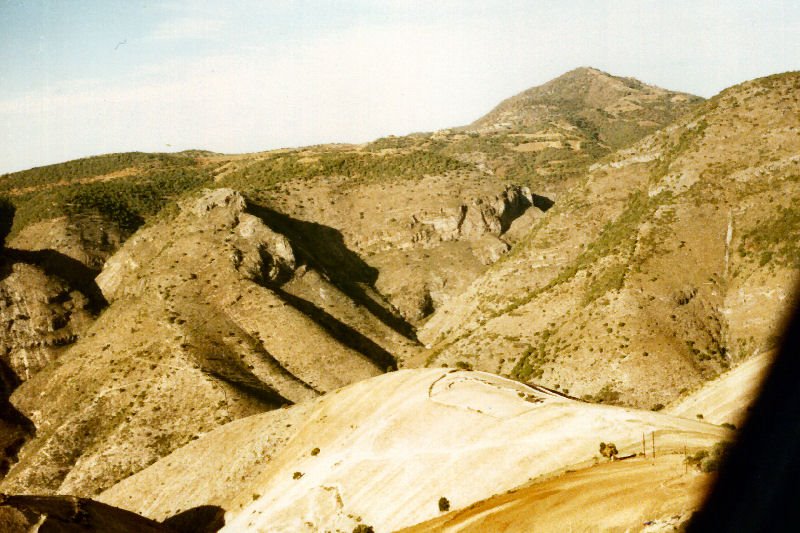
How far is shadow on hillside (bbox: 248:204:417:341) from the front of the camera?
4471 inches

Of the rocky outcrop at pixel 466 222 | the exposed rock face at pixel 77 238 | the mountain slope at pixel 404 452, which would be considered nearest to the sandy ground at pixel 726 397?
the mountain slope at pixel 404 452

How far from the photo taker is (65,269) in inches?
4326

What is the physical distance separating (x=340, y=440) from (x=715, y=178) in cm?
7445

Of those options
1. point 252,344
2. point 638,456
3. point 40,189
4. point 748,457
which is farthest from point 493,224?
point 40,189

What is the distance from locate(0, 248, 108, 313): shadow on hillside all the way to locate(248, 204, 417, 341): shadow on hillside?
35545 millimetres

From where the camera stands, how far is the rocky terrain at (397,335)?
39.9 meters

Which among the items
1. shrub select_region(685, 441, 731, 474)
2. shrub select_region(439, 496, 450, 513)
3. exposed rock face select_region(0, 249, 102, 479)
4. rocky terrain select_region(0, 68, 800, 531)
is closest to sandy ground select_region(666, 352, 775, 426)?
rocky terrain select_region(0, 68, 800, 531)

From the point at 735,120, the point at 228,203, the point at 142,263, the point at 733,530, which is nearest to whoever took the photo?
the point at 733,530

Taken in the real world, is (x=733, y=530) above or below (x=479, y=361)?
above

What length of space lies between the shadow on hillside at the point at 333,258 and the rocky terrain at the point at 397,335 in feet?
2.55

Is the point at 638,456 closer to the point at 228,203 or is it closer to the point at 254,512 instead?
the point at 254,512

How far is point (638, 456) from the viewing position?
3192 cm

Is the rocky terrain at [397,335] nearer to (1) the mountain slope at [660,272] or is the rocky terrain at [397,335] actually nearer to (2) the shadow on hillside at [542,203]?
(1) the mountain slope at [660,272]

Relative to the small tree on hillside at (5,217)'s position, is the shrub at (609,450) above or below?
below
